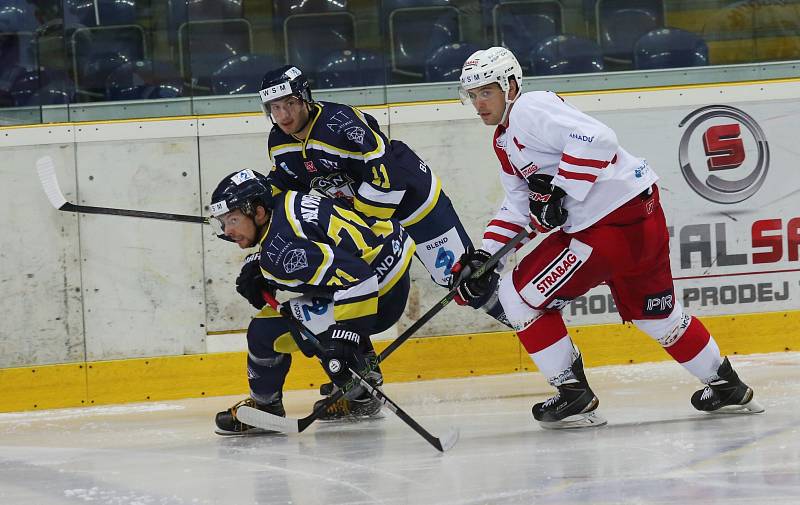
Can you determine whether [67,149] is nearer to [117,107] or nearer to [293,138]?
[117,107]

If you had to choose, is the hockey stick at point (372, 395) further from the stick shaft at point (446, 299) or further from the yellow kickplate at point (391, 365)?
the yellow kickplate at point (391, 365)

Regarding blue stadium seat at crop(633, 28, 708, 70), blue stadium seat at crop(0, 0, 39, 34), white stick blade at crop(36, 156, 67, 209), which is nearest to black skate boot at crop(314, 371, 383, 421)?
white stick blade at crop(36, 156, 67, 209)

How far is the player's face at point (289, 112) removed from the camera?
12.2ft

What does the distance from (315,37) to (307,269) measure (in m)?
1.78

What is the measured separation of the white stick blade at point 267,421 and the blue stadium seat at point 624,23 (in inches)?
88.6

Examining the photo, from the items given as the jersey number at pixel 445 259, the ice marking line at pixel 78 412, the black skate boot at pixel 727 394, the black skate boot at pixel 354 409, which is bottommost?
the ice marking line at pixel 78 412

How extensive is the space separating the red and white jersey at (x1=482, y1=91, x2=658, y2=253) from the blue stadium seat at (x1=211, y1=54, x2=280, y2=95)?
5.50ft

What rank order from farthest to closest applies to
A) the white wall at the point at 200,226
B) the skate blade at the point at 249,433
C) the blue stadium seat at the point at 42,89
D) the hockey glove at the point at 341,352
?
the blue stadium seat at the point at 42,89, the white wall at the point at 200,226, the skate blade at the point at 249,433, the hockey glove at the point at 341,352

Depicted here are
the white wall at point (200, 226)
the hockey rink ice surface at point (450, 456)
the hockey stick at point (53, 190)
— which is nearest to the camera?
the hockey rink ice surface at point (450, 456)

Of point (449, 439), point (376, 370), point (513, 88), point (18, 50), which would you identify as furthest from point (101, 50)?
point (449, 439)

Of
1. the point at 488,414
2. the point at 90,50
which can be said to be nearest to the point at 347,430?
the point at 488,414

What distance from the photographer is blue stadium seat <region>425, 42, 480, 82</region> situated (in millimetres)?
4668

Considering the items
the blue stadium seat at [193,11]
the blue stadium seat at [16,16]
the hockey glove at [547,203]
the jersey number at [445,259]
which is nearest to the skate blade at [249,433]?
the jersey number at [445,259]

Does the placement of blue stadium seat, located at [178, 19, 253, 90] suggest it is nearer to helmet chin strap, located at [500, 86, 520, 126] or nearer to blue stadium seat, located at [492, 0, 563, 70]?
blue stadium seat, located at [492, 0, 563, 70]
